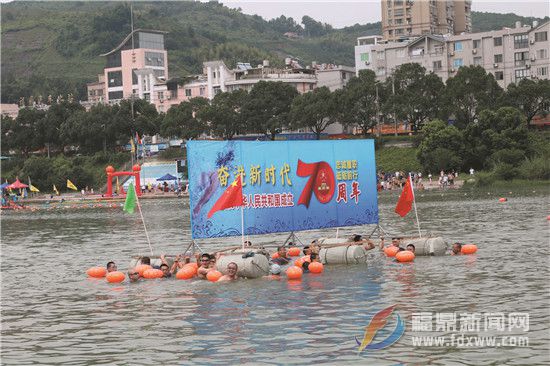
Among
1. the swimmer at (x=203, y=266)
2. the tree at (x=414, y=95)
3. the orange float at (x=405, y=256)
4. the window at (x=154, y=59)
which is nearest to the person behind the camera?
the swimmer at (x=203, y=266)

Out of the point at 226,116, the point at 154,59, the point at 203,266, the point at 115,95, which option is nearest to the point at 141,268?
the point at 203,266

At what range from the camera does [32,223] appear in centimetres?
7781

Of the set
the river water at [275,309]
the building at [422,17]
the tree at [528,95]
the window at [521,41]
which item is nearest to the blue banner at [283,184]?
the river water at [275,309]

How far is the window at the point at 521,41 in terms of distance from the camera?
447ft

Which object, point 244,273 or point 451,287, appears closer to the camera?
point 451,287

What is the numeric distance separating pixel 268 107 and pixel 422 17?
195 feet

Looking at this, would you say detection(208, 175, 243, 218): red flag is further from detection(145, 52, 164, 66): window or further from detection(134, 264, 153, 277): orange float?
detection(145, 52, 164, 66): window

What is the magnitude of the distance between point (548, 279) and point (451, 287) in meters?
3.29

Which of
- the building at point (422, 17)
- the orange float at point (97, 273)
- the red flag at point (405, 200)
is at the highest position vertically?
the building at point (422, 17)

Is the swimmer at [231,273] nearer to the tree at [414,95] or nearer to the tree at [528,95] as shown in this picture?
the tree at [528,95]

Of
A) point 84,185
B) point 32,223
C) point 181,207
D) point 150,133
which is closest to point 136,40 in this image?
point 150,133

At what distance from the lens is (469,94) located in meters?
115

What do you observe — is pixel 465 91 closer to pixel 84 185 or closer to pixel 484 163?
pixel 484 163

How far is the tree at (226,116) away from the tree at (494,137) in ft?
143
